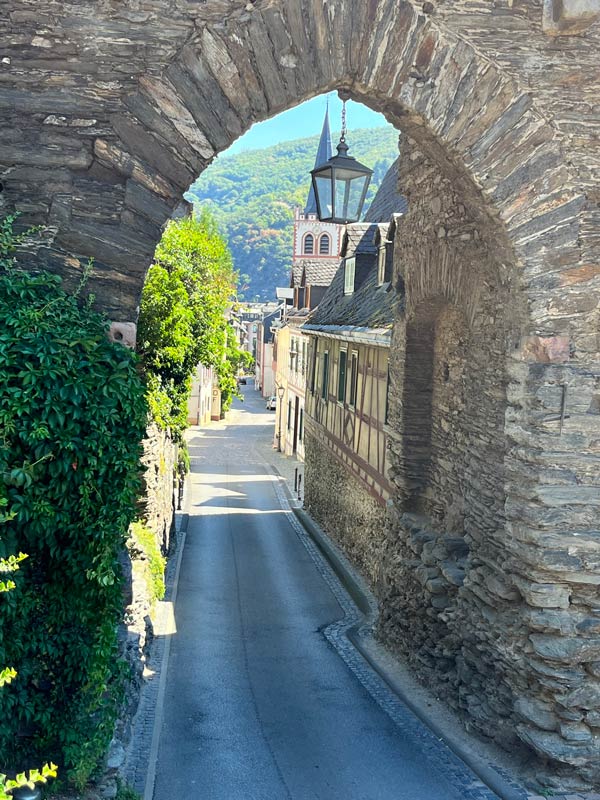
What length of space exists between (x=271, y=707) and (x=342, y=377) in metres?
8.48

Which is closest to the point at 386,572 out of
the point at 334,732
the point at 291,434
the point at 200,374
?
the point at 334,732

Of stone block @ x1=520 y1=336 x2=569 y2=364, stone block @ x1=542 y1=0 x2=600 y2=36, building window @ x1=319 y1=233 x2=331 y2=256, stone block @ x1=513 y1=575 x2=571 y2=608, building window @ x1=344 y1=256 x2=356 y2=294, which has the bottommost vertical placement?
stone block @ x1=513 y1=575 x2=571 y2=608

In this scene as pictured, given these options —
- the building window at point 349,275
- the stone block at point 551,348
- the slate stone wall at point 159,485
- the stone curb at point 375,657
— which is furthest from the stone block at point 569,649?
the building window at point 349,275

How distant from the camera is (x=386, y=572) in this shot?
9383 mm

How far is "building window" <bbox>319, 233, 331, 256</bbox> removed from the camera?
51.8 meters

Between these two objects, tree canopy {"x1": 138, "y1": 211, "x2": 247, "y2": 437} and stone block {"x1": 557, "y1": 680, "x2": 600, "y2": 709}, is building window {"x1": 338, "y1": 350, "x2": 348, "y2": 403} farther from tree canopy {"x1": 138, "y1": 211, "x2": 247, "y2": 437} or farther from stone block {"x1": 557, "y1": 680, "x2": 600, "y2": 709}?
stone block {"x1": 557, "y1": 680, "x2": 600, "y2": 709}

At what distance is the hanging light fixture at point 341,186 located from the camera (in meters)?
7.02

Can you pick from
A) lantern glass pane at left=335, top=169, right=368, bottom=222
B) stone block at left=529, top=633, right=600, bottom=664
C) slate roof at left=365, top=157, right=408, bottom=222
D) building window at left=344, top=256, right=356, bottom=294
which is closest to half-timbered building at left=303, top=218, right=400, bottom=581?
building window at left=344, top=256, right=356, bottom=294

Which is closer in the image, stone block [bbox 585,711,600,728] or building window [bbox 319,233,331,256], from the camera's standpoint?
stone block [bbox 585,711,600,728]

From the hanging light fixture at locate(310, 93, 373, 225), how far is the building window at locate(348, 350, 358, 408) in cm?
694

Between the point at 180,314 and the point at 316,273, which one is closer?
the point at 180,314

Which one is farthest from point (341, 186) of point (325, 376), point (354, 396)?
point (325, 376)

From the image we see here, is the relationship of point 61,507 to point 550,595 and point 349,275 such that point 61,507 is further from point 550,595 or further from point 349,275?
point 349,275

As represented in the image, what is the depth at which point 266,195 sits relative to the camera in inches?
4537
